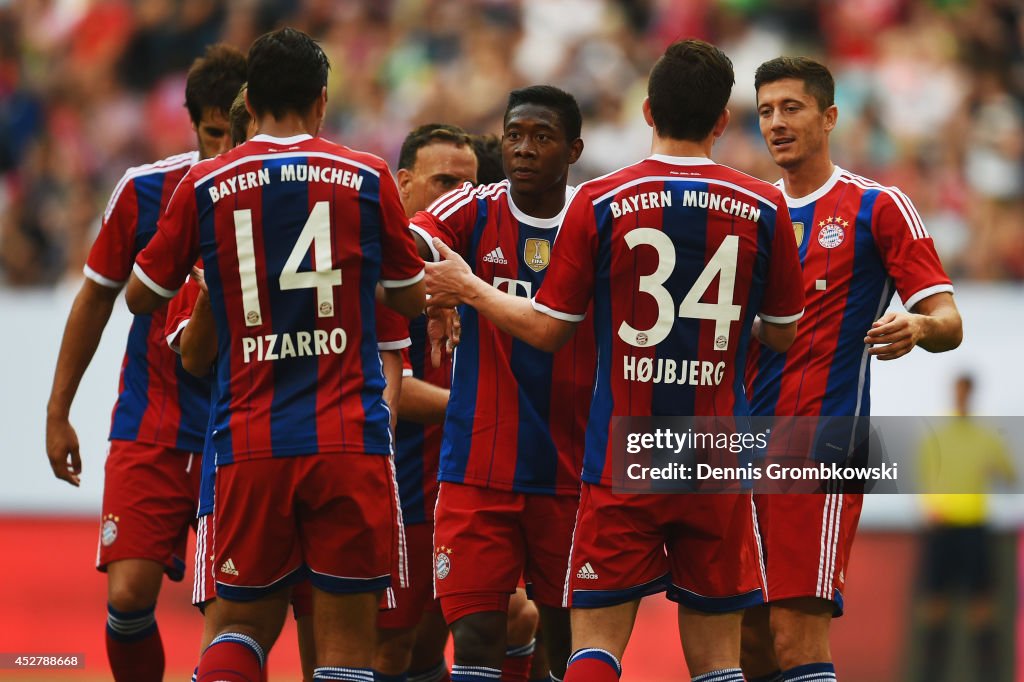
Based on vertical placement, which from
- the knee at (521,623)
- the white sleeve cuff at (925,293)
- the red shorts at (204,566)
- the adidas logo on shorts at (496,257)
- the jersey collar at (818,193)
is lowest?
the knee at (521,623)

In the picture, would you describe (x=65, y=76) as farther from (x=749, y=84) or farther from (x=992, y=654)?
(x=992, y=654)

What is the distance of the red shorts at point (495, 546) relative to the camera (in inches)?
222

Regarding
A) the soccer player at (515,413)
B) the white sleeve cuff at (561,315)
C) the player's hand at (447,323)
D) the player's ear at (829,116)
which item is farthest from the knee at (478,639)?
the player's ear at (829,116)

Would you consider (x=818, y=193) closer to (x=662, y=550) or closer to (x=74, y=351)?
(x=662, y=550)

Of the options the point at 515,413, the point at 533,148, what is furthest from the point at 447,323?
the point at 533,148

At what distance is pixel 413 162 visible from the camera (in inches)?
275

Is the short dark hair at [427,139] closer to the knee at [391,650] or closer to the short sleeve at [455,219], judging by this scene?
the short sleeve at [455,219]

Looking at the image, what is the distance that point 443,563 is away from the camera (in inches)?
225

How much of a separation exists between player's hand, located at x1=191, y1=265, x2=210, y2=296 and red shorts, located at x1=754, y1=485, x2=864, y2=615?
7.79 feet

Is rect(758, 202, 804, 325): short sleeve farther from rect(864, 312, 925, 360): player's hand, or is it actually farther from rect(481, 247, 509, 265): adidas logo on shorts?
rect(481, 247, 509, 265): adidas logo on shorts

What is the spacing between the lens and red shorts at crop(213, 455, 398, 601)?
4762mm

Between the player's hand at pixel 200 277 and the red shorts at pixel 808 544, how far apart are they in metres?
2.37

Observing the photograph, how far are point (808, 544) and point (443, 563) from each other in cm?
141

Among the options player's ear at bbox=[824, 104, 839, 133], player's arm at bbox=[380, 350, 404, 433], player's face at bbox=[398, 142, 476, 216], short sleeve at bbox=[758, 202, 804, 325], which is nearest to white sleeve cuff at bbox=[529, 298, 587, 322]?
short sleeve at bbox=[758, 202, 804, 325]
